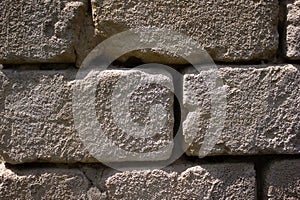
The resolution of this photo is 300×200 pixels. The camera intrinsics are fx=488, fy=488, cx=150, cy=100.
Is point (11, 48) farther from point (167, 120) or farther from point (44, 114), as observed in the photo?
point (167, 120)

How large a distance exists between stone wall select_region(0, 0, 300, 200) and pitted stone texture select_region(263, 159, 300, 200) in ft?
0.23

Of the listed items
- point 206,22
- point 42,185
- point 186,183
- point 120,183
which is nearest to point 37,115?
point 42,185

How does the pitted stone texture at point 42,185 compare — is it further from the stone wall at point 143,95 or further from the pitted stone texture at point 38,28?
the pitted stone texture at point 38,28

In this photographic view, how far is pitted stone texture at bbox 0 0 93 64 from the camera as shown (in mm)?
2279

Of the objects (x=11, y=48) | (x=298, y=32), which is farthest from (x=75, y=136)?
(x=298, y=32)

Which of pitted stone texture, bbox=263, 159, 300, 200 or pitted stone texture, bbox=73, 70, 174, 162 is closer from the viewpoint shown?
pitted stone texture, bbox=73, 70, 174, 162

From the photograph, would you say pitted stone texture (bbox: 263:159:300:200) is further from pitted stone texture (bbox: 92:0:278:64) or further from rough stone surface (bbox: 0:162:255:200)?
pitted stone texture (bbox: 92:0:278:64)

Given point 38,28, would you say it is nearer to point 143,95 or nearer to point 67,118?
point 67,118

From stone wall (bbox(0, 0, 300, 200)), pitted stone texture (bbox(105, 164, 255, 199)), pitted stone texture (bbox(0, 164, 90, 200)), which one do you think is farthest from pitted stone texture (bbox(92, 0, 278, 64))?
pitted stone texture (bbox(0, 164, 90, 200))

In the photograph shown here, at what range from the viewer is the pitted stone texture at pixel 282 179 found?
2412mm

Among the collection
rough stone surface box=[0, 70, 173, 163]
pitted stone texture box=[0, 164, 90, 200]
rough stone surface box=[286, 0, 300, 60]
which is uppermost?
rough stone surface box=[286, 0, 300, 60]

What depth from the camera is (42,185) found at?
7.72 feet

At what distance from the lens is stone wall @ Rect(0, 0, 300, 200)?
229 cm

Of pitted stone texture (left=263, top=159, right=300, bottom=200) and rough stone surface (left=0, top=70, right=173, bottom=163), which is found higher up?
rough stone surface (left=0, top=70, right=173, bottom=163)
